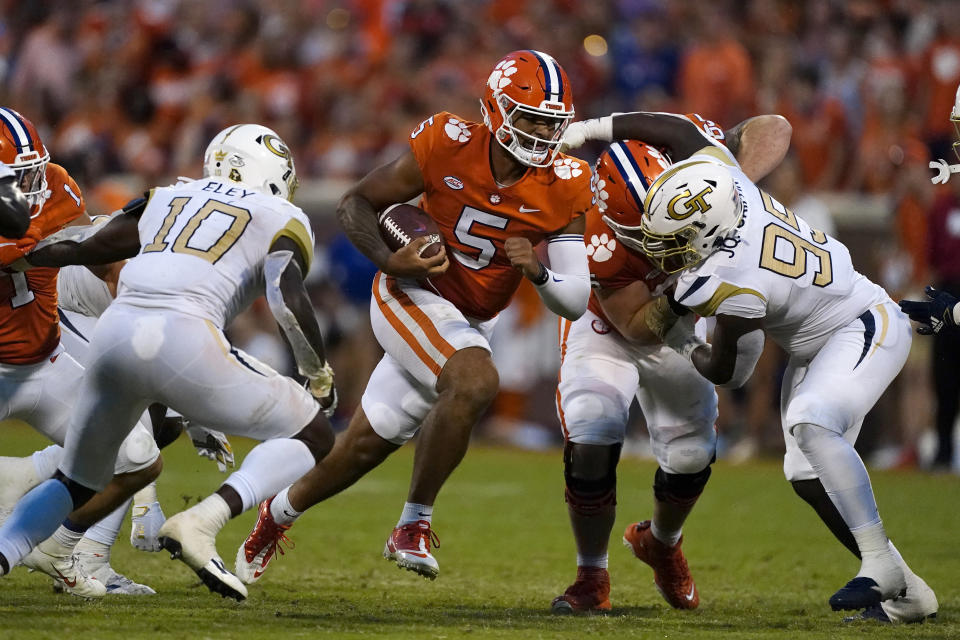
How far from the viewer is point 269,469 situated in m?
4.83

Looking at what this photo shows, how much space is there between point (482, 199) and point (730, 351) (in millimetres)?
1196

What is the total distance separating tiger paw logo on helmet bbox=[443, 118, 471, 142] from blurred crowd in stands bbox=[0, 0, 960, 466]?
13.2 feet

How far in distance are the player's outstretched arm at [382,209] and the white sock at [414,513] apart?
0.90 m

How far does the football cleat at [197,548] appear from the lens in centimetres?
450

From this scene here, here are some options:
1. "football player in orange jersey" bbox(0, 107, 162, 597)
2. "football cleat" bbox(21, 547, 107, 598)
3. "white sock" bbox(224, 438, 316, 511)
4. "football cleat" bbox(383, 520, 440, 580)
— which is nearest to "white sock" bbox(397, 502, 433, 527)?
"football cleat" bbox(383, 520, 440, 580)

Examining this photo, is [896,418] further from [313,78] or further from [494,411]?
[313,78]

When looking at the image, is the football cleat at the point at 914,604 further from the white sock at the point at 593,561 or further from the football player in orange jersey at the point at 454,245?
the football player in orange jersey at the point at 454,245

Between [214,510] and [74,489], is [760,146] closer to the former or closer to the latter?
[214,510]

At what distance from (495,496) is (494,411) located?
9.95 ft

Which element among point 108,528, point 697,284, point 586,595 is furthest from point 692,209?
point 108,528

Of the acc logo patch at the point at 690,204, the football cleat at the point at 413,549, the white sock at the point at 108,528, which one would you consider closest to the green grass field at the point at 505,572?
the football cleat at the point at 413,549

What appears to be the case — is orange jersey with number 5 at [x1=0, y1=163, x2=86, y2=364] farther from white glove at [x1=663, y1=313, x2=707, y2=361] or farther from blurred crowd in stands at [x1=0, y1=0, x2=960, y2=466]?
blurred crowd in stands at [x1=0, y1=0, x2=960, y2=466]

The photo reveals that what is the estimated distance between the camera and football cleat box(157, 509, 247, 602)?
4.50 meters

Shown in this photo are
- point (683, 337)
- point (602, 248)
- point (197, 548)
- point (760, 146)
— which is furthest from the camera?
point (760, 146)
